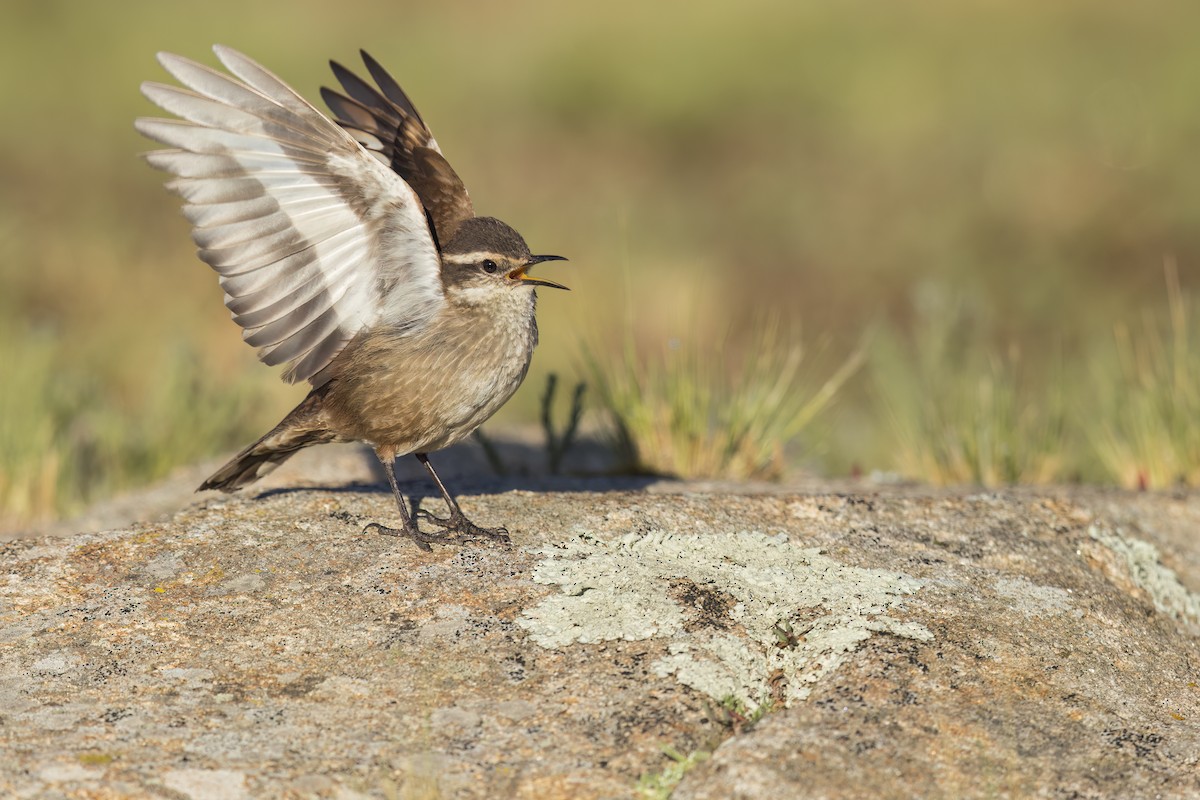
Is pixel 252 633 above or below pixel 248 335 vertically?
below

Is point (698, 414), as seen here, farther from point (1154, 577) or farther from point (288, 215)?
point (288, 215)

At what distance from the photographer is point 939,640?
380 centimetres

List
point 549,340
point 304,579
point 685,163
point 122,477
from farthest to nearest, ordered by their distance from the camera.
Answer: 1. point 685,163
2. point 549,340
3. point 122,477
4. point 304,579

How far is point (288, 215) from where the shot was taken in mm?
4430

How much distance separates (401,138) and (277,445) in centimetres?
141

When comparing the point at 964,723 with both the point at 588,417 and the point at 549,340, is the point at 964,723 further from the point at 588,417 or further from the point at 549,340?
the point at 549,340

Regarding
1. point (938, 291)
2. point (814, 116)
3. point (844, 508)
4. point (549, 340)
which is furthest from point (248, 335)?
point (814, 116)

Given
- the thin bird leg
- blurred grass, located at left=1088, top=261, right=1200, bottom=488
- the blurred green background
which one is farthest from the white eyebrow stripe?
blurred grass, located at left=1088, top=261, right=1200, bottom=488

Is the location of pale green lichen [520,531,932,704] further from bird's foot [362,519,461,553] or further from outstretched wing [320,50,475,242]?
outstretched wing [320,50,475,242]

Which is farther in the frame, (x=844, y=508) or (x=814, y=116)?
(x=814, y=116)

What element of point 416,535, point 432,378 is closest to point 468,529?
point 416,535

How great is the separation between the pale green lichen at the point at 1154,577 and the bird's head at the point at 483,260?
232 centimetres

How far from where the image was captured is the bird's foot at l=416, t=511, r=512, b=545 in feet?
14.5

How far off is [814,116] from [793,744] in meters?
14.1
